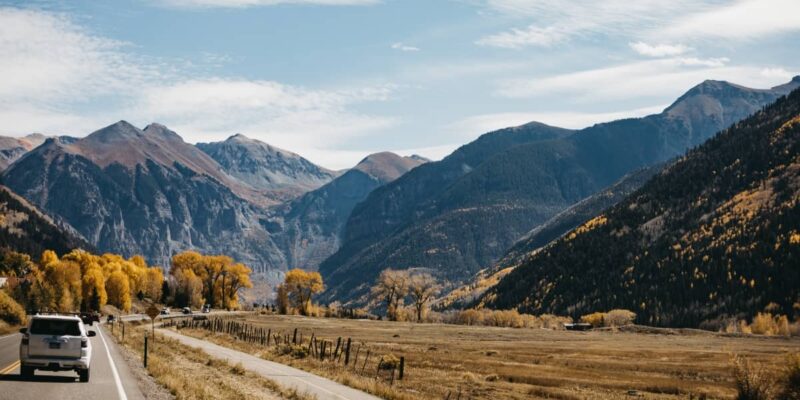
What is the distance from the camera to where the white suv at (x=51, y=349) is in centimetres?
3188

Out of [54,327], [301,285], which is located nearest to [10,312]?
[54,327]

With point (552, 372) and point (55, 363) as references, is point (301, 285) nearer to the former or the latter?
point (552, 372)

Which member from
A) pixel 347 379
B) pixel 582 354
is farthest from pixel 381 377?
pixel 582 354

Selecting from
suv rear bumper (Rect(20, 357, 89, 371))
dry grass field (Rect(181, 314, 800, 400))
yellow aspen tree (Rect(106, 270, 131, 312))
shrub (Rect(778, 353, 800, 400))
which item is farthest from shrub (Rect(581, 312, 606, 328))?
suv rear bumper (Rect(20, 357, 89, 371))

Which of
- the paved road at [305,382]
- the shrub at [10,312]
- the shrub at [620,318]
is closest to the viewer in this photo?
the paved road at [305,382]

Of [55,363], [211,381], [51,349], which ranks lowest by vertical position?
[211,381]

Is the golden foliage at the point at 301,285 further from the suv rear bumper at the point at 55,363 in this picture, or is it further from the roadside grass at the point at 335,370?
the suv rear bumper at the point at 55,363

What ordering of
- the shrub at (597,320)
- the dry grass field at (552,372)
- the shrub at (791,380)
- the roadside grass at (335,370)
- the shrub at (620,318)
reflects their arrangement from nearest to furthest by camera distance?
the shrub at (791,380)
the roadside grass at (335,370)
the dry grass field at (552,372)
the shrub at (620,318)
the shrub at (597,320)

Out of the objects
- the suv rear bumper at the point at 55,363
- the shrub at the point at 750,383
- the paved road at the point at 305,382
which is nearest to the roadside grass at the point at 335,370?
the paved road at the point at 305,382

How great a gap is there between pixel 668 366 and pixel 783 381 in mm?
26959

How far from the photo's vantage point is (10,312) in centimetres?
8125

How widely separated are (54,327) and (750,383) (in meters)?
30.8

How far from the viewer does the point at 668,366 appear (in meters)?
62.5

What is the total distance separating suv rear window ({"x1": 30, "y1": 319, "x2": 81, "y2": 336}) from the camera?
3226 centimetres
